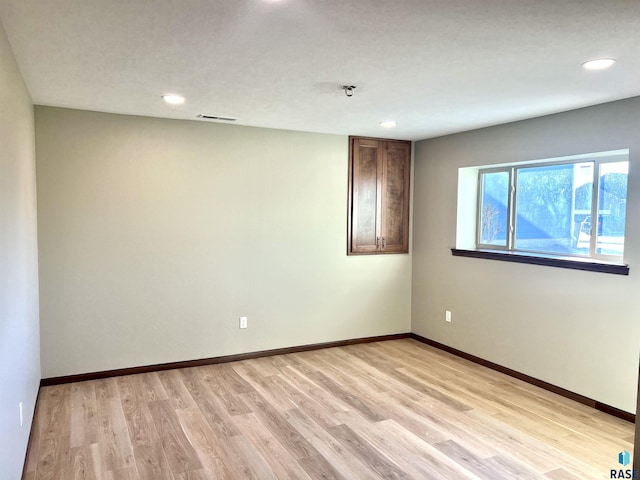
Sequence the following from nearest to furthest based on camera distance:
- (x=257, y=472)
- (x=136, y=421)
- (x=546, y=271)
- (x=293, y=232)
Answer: (x=257, y=472) < (x=136, y=421) < (x=546, y=271) < (x=293, y=232)

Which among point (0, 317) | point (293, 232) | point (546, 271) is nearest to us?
point (0, 317)

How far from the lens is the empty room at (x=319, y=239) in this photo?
2.24 m

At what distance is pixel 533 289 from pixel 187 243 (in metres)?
3.14

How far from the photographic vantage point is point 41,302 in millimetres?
3744

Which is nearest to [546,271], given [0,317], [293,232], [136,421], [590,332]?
[590,332]

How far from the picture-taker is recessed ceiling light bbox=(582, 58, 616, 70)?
7.99 ft

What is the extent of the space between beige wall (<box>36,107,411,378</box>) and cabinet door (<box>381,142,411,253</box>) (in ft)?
1.02

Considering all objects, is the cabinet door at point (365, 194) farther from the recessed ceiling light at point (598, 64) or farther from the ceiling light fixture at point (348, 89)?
the recessed ceiling light at point (598, 64)

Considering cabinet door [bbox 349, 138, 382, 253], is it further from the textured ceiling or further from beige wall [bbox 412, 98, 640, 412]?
the textured ceiling

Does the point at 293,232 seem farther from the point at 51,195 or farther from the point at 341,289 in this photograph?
the point at 51,195

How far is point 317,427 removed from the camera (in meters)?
3.14

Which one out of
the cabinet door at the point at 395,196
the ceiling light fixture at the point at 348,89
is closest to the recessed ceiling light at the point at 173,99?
the ceiling light fixture at the point at 348,89

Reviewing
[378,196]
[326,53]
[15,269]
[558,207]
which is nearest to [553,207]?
[558,207]

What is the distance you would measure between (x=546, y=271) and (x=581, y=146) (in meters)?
1.05
